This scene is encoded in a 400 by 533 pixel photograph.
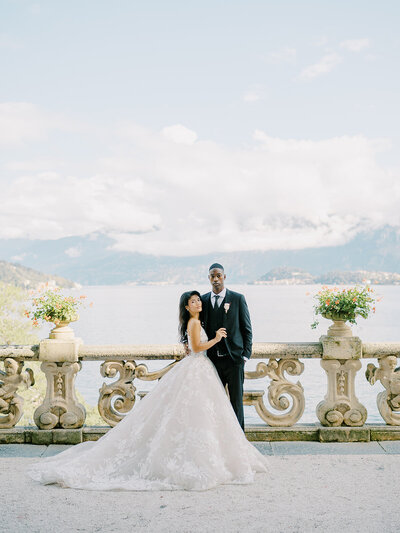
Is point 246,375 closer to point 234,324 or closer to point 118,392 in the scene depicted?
point 234,324

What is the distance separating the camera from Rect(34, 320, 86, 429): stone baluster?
22.5ft

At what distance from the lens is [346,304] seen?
6895 mm

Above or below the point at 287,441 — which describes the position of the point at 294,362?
above

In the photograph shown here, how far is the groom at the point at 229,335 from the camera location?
20.1 ft

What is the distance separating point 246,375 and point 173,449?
6.12ft

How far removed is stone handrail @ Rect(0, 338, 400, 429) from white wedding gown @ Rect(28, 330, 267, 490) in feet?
3.06

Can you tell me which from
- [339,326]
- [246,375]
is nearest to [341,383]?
[339,326]

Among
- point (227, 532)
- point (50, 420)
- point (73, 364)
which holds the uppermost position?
point (73, 364)

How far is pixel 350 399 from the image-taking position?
689 cm

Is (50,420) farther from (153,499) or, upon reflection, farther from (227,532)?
(227,532)

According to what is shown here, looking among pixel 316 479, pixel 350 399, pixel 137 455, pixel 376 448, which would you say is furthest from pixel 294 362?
pixel 137 455

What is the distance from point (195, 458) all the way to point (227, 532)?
3.75ft

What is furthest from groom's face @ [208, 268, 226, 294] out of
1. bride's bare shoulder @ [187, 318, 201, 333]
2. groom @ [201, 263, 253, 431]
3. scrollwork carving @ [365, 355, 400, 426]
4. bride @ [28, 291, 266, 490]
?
scrollwork carving @ [365, 355, 400, 426]

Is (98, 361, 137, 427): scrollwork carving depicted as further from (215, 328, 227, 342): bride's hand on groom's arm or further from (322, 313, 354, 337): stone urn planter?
(322, 313, 354, 337): stone urn planter
